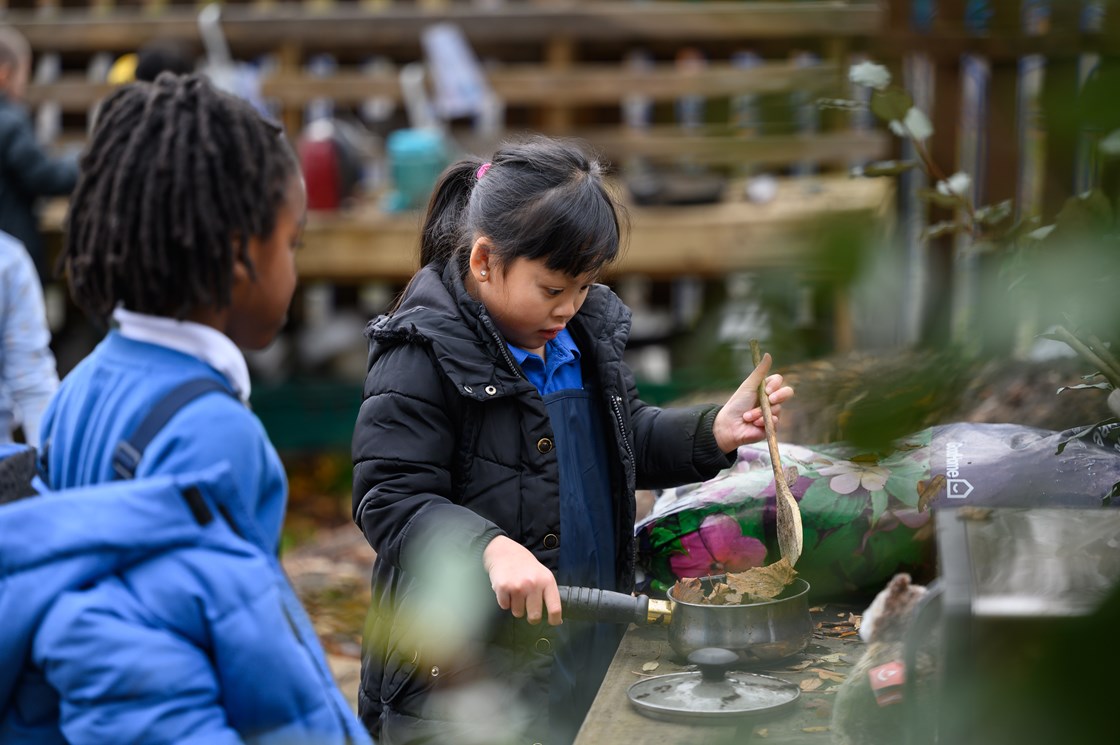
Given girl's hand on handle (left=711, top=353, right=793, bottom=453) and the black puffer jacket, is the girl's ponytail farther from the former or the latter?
girl's hand on handle (left=711, top=353, right=793, bottom=453)

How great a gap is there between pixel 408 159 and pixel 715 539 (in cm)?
402

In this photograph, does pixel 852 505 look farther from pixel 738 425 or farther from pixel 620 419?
pixel 620 419

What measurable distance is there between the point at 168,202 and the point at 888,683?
3.35 feet

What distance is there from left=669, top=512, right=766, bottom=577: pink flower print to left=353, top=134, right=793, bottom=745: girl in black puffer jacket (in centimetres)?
10

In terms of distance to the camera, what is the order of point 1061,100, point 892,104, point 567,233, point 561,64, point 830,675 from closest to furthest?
1. point 1061,100
2. point 892,104
3. point 830,675
4. point 567,233
5. point 561,64

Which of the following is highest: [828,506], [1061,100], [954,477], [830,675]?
[1061,100]

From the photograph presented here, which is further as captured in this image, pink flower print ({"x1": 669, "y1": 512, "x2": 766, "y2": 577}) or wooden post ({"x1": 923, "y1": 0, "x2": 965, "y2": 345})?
pink flower print ({"x1": 669, "y1": 512, "x2": 766, "y2": 577})

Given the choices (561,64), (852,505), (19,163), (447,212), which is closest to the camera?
(852,505)

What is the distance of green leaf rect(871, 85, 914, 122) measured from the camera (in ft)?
3.50

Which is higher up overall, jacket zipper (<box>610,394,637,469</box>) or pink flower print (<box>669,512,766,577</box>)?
jacket zipper (<box>610,394,637,469</box>)

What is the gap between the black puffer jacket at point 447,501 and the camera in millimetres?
1897

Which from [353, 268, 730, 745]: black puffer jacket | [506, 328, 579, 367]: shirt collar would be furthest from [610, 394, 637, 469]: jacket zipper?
[506, 328, 579, 367]: shirt collar

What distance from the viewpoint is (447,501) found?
1917mm

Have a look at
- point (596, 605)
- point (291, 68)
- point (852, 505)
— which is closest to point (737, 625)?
point (596, 605)
